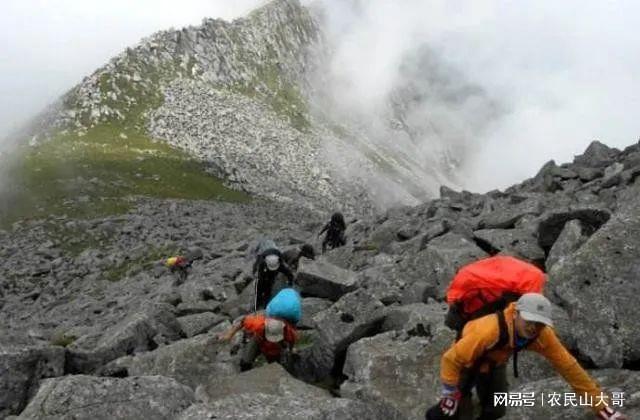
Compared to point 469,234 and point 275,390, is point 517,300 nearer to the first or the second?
point 275,390

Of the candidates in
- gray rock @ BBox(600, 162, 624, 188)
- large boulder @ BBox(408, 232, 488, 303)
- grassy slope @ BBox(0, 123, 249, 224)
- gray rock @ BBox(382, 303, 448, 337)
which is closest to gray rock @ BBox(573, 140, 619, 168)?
gray rock @ BBox(600, 162, 624, 188)

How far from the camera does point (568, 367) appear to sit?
32.3 feet

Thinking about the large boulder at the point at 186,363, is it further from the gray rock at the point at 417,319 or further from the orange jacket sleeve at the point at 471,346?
the orange jacket sleeve at the point at 471,346

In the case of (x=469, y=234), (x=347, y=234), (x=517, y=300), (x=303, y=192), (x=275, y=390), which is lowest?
(x=275, y=390)

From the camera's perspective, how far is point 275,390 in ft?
43.4

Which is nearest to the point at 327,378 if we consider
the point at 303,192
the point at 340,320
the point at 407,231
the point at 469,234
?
the point at 340,320

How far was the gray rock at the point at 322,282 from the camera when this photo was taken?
2056 cm

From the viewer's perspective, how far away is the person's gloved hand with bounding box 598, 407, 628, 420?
9.66m

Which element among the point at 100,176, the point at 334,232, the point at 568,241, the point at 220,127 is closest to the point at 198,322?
the point at 568,241

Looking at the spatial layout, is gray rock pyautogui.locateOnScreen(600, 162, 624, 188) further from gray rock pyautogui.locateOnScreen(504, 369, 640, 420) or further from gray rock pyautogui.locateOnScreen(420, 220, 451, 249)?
gray rock pyautogui.locateOnScreen(504, 369, 640, 420)

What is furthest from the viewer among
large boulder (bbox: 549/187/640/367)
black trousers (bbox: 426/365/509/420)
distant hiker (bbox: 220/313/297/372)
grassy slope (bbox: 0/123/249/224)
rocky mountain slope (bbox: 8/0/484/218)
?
rocky mountain slope (bbox: 8/0/484/218)

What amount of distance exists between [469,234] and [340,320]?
34.1 feet

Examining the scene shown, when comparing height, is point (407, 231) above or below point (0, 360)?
above

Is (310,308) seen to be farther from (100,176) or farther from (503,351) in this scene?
(100,176)
